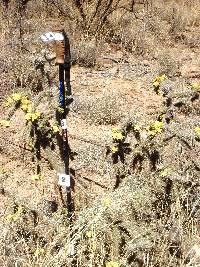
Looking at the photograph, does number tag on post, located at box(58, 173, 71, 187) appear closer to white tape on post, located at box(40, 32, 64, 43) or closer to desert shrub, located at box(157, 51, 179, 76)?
white tape on post, located at box(40, 32, 64, 43)

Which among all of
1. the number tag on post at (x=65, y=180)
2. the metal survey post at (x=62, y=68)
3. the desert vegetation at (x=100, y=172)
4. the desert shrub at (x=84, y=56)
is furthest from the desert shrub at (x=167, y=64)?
the number tag on post at (x=65, y=180)

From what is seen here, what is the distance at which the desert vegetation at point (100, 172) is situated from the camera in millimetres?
3188

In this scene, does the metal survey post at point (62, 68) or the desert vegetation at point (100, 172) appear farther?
the metal survey post at point (62, 68)

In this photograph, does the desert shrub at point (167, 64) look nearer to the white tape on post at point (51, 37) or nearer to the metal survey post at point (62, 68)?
the metal survey post at point (62, 68)

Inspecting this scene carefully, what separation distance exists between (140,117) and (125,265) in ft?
9.64

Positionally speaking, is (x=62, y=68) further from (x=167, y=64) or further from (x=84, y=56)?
(x=167, y=64)

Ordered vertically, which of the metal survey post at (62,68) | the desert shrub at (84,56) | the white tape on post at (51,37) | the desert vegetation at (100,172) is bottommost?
A: the desert vegetation at (100,172)

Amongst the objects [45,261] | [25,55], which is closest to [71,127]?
[25,55]

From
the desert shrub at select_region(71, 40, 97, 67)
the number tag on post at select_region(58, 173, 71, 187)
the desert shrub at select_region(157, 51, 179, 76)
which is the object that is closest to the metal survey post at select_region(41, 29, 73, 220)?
the number tag on post at select_region(58, 173, 71, 187)

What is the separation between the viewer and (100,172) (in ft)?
14.7

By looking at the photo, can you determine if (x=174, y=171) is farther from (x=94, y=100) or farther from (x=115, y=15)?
(x=115, y=15)

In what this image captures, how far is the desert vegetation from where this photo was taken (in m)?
3.19

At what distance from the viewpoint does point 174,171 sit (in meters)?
3.66

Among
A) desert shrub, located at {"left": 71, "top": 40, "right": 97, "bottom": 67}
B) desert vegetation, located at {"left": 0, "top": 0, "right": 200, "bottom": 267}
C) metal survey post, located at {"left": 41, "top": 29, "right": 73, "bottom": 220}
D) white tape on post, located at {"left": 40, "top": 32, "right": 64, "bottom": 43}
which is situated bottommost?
desert vegetation, located at {"left": 0, "top": 0, "right": 200, "bottom": 267}
